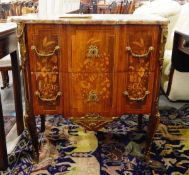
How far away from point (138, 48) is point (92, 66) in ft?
0.82

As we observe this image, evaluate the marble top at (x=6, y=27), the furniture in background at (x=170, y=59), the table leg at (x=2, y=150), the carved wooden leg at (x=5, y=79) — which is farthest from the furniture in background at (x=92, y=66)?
the carved wooden leg at (x=5, y=79)

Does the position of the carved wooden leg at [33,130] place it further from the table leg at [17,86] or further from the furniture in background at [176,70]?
the furniture in background at [176,70]

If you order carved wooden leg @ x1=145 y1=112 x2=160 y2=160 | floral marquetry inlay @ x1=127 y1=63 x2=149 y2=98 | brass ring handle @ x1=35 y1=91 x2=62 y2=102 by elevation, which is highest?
floral marquetry inlay @ x1=127 y1=63 x2=149 y2=98

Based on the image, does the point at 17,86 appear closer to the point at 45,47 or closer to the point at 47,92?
the point at 47,92

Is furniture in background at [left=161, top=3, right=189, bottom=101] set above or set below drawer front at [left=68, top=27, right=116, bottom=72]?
below

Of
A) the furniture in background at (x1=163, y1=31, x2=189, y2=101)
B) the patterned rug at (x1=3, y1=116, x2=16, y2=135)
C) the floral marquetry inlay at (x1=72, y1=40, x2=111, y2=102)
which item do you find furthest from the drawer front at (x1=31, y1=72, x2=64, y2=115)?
the furniture in background at (x1=163, y1=31, x2=189, y2=101)

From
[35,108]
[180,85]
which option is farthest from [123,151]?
[180,85]

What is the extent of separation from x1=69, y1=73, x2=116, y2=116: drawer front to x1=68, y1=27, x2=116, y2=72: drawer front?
0.04m

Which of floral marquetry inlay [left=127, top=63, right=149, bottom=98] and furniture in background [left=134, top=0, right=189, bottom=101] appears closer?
floral marquetry inlay [left=127, top=63, right=149, bottom=98]

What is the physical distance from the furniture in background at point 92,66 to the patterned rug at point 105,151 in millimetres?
263

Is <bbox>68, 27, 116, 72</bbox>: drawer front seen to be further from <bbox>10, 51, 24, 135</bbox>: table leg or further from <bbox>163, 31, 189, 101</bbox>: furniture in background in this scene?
<bbox>163, 31, 189, 101</bbox>: furniture in background

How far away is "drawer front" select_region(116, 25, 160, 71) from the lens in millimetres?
1238

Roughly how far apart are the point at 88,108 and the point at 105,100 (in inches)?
4.1

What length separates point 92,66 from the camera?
A: 50.6 inches
